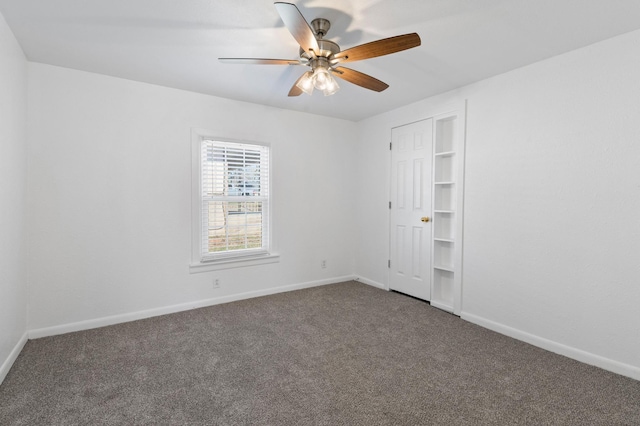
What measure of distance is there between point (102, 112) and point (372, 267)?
371 centimetres

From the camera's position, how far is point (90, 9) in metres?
2.00

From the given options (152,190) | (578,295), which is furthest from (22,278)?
(578,295)

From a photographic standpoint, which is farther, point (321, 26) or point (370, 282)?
point (370, 282)

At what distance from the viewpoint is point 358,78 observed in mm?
2365

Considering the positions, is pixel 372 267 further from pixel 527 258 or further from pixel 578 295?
pixel 578 295

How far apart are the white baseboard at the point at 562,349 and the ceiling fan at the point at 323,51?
2.54m

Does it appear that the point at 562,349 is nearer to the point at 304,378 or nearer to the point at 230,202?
the point at 304,378

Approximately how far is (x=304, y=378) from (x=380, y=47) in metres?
2.23

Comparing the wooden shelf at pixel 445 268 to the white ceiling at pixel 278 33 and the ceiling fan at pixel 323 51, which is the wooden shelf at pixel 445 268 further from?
the ceiling fan at pixel 323 51

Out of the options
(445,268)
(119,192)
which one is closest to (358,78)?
(445,268)

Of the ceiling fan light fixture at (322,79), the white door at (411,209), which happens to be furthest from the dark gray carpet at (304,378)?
the ceiling fan light fixture at (322,79)

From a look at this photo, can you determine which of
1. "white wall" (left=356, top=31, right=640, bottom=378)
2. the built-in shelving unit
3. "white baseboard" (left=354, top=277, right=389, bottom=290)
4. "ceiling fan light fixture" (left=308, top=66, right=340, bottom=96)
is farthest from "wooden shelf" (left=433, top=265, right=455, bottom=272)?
"ceiling fan light fixture" (left=308, top=66, right=340, bottom=96)

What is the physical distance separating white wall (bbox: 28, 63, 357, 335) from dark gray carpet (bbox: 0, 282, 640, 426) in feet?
1.31

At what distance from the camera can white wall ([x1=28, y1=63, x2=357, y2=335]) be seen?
2820 millimetres
